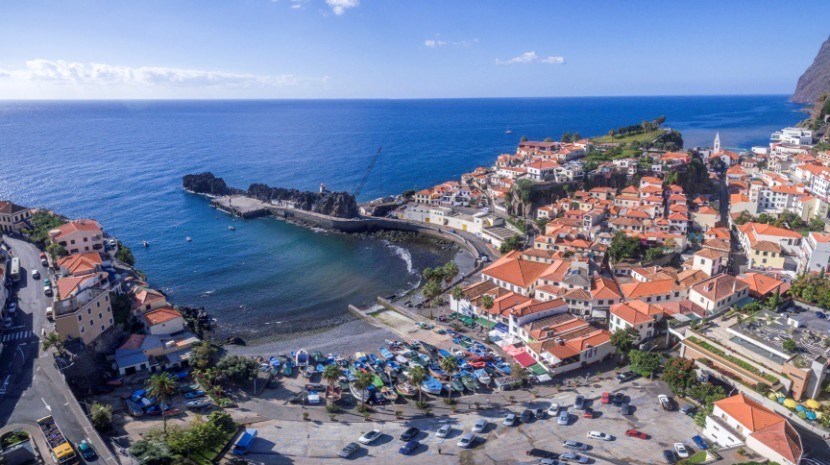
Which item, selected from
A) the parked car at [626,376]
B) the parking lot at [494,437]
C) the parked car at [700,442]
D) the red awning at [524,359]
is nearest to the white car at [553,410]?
the parking lot at [494,437]

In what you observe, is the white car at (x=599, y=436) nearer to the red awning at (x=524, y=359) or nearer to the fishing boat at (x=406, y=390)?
Answer: the red awning at (x=524, y=359)

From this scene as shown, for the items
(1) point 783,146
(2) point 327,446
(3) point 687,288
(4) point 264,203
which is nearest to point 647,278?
(3) point 687,288

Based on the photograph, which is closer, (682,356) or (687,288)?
(682,356)

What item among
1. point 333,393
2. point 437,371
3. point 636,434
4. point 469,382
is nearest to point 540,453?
point 636,434

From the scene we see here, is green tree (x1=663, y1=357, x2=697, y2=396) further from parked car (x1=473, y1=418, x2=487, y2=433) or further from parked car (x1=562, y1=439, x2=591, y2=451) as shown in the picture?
parked car (x1=473, y1=418, x2=487, y2=433)

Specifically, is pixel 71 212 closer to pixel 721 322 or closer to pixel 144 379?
pixel 144 379

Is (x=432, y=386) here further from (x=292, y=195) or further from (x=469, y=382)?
(x=292, y=195)
